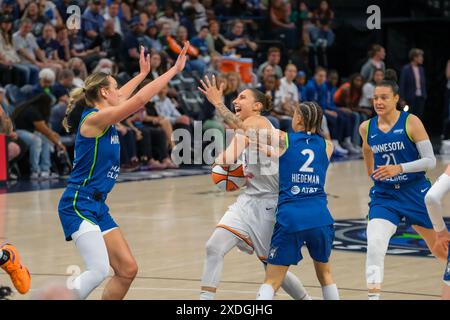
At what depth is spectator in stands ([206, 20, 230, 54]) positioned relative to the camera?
23391 millimetres

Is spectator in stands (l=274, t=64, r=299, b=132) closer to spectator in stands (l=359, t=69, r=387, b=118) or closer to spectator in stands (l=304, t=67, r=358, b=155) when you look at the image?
spectator in stands (l=304, t=67, r=358, b=155)

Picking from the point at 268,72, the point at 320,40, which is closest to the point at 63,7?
the point at 268,72

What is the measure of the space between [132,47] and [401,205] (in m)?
13.5

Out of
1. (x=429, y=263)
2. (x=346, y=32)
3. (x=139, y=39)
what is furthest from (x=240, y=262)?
(x=346, y=32)

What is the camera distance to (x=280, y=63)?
2530 centimetres

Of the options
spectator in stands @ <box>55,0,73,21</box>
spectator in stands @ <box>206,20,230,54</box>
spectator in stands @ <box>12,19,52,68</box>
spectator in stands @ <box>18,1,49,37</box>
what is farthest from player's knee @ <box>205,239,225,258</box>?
spectator in stands @ <box>206,20,230,54</box>

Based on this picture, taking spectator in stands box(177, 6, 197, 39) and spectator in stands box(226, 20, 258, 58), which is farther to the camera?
spectator in stands box(226, 20, 258, 58)

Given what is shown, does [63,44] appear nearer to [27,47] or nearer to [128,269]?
[27,47]

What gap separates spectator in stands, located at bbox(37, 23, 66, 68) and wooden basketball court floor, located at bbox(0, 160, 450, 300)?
341 centimetres

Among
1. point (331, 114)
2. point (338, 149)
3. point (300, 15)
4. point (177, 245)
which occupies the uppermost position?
point (300, 15)

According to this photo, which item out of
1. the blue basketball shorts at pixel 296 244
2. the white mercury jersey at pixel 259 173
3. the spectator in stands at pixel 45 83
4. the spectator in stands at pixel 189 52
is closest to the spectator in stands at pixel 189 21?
the spectator in stands at pixel 189 52

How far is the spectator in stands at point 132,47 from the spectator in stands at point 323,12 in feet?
20.6

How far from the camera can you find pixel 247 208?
821cm

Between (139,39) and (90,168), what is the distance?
46.6ft
